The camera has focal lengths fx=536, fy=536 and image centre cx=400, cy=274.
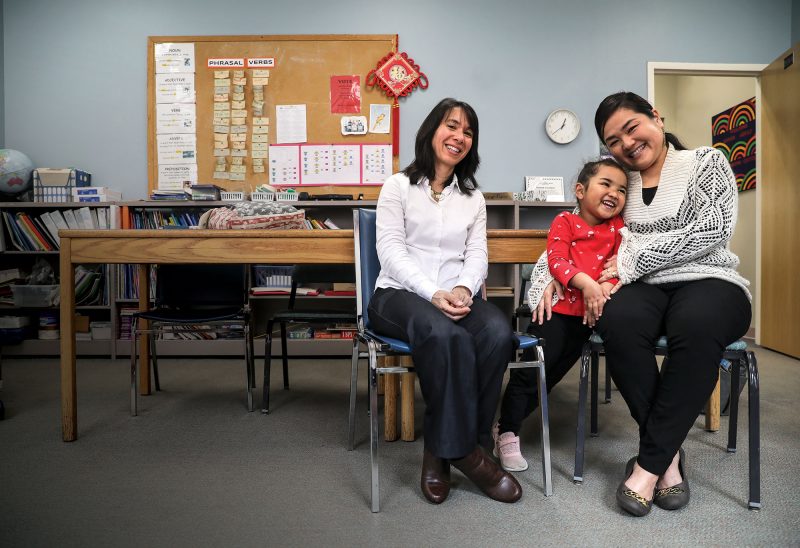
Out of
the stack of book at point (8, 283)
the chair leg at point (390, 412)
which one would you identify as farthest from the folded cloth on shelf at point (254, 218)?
the stack of book at point (8, 283)

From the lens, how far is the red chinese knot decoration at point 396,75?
3.77 metres

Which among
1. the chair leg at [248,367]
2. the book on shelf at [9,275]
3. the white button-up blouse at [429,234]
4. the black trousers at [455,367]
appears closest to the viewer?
the black trousers at [455,367]

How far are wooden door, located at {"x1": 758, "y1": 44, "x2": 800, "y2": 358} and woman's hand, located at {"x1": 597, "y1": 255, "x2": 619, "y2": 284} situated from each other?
106 inches

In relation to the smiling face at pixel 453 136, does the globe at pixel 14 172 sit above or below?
above

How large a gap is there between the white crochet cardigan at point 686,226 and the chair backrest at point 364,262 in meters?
0.75

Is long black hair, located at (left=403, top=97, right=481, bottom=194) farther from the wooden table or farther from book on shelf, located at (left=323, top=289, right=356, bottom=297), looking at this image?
book on shelf, located at (left=323, top=289, right=356, bottom=297)

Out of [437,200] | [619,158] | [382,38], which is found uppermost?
[382,38]

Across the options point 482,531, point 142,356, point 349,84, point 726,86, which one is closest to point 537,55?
point 349,84

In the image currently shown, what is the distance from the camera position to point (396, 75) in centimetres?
378

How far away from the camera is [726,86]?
5.02 metres

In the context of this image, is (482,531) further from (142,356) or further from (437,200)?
(142,356)

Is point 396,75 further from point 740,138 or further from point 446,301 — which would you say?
point 740,138

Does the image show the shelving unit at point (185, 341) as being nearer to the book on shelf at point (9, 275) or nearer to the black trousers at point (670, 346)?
the book on shelf at point (9, 275)

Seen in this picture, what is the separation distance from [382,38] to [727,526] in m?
3.51
